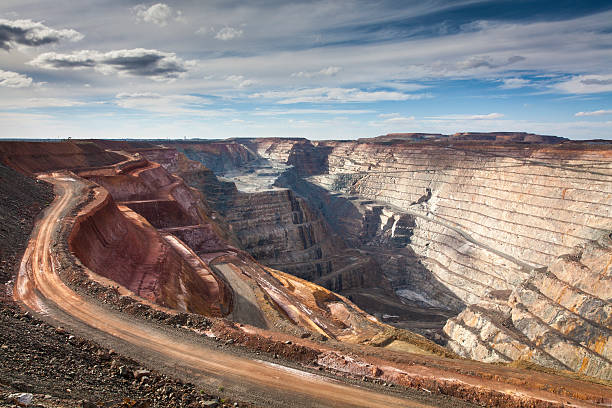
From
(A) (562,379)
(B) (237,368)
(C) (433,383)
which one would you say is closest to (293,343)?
(B) (237,368)

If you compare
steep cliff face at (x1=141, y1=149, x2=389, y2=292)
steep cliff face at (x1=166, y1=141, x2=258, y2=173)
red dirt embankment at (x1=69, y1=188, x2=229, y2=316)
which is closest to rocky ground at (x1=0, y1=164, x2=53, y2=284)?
red dirt embankment at (x1=69, y1=188, x2=229, y2=316)

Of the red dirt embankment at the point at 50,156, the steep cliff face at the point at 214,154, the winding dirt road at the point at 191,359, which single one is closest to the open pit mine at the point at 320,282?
the winding dirt road at the point at 191,359

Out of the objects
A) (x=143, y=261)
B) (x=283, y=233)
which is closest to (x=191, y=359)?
(x=143, y=261)

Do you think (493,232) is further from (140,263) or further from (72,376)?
(72,376)

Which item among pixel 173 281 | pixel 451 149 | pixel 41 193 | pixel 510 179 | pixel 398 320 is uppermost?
pixel 451 149

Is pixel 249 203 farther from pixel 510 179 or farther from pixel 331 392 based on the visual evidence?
pixel 331 392
